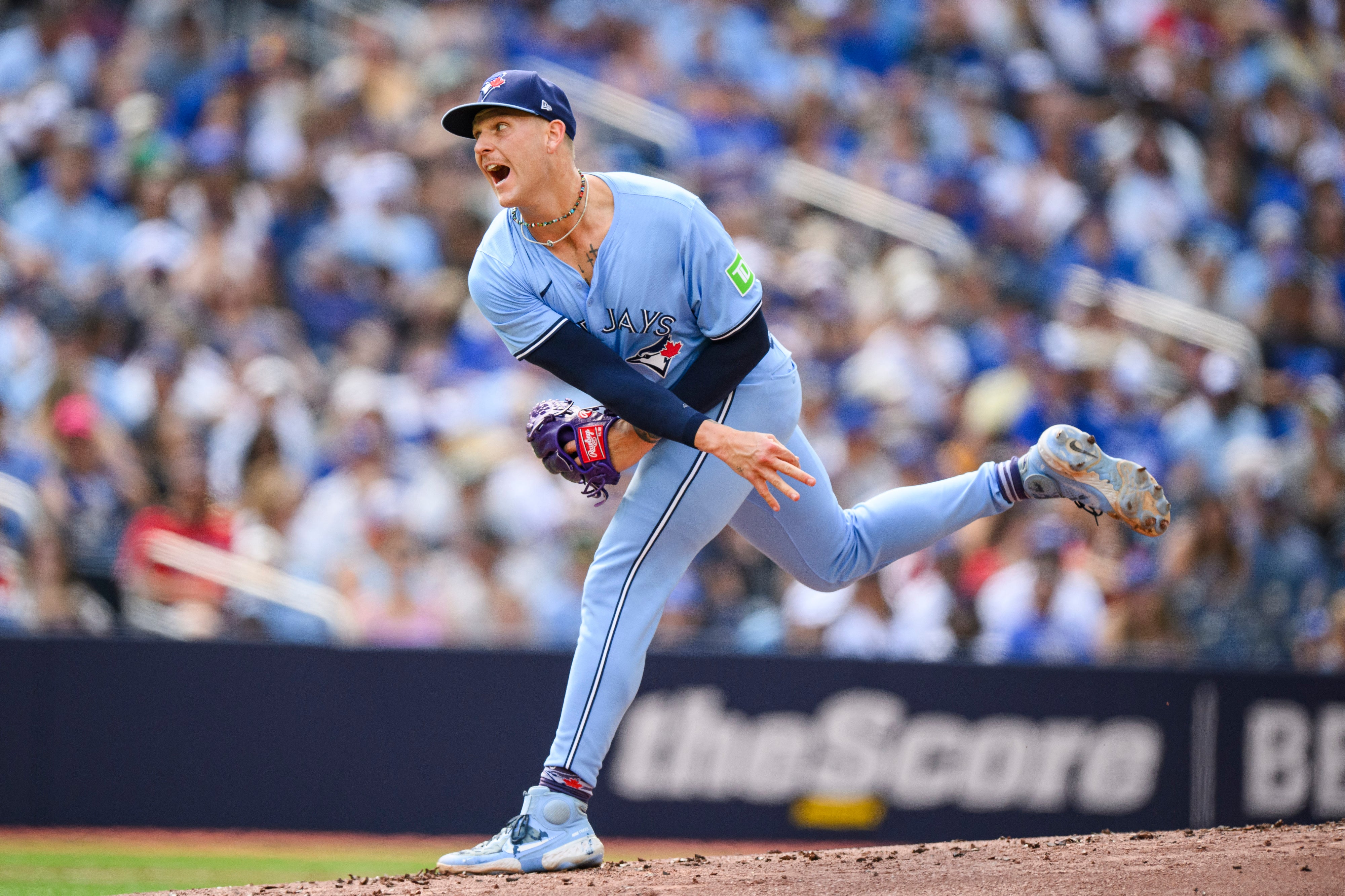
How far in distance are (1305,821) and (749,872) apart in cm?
449

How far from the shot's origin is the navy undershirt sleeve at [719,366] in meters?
3.72

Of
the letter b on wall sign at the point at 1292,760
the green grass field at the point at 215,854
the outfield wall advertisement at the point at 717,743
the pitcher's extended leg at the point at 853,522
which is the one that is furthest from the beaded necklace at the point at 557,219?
the letter b on wall sign at the point at 1292,760

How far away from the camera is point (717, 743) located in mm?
7184

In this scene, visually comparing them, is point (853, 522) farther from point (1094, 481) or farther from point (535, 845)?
point (535, 845)

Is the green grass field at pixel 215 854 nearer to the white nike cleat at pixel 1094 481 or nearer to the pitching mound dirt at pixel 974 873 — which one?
the pitching mound dirt at pixel 974 873

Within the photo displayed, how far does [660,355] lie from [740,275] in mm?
338

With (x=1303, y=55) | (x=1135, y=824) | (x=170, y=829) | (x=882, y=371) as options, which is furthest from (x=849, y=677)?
(x=1303, y=55)

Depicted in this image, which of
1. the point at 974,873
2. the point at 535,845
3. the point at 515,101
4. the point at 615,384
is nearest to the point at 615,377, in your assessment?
the point at 615,384

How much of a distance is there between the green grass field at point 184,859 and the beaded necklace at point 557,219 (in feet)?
9.27

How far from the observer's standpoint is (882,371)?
8.83 m

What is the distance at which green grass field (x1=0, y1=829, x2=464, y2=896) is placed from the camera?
18.1ft

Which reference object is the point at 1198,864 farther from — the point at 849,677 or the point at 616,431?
the point at 849,677

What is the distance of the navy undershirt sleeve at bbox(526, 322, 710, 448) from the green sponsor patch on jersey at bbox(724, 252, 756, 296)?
33 centimetres

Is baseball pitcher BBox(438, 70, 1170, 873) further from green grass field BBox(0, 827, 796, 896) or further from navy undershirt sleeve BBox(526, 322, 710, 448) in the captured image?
green grass field BBox(0, 827, 796, 896)
